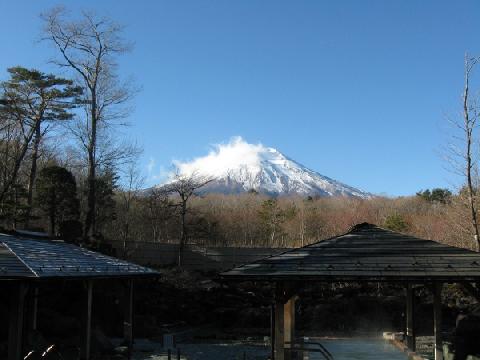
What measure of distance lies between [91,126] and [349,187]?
Answer: 425 ft

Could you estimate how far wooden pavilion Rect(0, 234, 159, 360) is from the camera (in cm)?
1040

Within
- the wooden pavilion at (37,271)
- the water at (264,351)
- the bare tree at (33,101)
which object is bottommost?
the water at (264,351)

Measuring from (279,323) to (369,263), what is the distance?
1.97 m

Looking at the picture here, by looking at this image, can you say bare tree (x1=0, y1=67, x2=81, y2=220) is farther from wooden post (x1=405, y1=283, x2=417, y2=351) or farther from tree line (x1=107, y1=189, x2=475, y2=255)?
wooden post (x1=405, y1=283, x2=417, y2=351)

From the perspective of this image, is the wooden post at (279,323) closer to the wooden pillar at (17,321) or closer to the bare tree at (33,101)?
the wooden pillar at (17,321)

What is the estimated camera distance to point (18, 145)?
29.0 m

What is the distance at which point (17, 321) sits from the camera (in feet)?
34.7

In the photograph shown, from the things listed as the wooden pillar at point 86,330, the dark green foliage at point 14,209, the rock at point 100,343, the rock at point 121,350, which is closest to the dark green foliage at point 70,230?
the dark green foliage at point 14,209

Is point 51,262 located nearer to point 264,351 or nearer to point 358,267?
point 358,267

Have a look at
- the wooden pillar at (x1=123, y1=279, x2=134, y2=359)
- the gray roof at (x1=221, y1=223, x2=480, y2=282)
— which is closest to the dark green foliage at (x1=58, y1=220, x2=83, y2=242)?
the wooden pillar at (x1=123, y1=279, x2=134, y2=359)

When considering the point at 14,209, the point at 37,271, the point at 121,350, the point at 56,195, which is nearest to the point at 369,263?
the point at 37,271

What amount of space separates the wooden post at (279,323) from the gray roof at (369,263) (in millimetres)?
488

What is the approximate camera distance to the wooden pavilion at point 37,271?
1040 centimetres

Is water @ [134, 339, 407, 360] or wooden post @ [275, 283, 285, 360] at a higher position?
Result: wooden post @ [275, 283, 285, 360]
